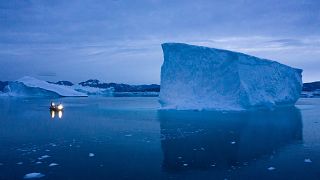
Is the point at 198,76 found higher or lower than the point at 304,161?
higher

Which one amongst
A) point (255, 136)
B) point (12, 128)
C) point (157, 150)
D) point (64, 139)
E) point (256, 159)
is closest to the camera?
point (256, 159)

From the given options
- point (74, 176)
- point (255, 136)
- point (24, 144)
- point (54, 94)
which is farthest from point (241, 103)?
point (54, 94)

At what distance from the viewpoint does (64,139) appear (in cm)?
1283

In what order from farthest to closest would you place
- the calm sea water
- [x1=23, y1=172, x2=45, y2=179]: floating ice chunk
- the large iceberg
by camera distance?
the large iceberg → the calm sea water → [x1=23, y1=172, x2=45, y2=179]: floating ice chunk

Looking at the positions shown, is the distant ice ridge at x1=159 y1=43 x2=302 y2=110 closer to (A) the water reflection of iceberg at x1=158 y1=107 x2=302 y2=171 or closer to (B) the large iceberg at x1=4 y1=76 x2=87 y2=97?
(A) the water reflection of iceberg at x1=158 y1=107 x2=302 y2=171

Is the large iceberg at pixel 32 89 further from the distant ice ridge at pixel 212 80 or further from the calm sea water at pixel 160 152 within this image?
the calm sea water at pixel 160 152

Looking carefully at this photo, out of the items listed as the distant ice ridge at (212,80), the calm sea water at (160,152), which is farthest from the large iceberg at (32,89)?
the calm sea water at (160,152)

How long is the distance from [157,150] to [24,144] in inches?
194

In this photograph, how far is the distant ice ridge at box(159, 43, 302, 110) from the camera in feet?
83.8

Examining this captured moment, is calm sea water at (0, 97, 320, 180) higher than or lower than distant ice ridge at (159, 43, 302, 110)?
lower

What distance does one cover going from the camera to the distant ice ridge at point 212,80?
83.8 ft

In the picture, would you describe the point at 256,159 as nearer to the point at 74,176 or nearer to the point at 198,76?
the point at 74,176

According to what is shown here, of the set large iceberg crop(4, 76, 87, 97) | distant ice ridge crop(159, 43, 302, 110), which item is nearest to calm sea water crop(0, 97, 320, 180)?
distant ice ridge crop(159, 43, 302, 110)

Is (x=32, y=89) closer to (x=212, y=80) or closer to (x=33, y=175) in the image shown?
(x=212, y=80)
